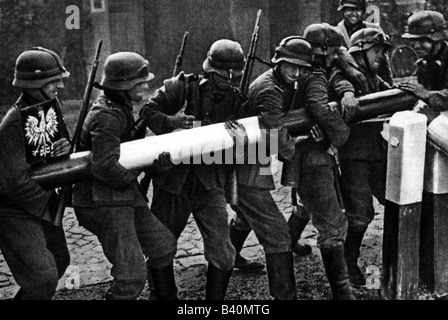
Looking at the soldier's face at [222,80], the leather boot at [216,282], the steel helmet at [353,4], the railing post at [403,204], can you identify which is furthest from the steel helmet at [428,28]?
the leather boot at [216,282]

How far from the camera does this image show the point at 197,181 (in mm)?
5551

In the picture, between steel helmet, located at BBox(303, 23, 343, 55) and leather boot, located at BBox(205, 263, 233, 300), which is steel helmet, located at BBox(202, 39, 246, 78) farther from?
leather boot, located at BBox(205, 263, 233, 300)

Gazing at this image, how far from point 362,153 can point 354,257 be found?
0.96 metres

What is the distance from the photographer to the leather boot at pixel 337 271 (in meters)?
5.77

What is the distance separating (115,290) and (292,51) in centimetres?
230

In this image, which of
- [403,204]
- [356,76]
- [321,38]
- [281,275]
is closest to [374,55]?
[356,76]

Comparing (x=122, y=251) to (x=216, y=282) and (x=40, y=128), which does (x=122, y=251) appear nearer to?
(x=216, y=282)

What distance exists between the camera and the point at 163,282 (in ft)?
18.0

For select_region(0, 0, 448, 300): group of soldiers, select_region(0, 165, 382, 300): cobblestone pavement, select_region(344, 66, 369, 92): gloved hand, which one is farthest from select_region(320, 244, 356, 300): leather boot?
select_region(344, 66, 369, 92): gloved hand

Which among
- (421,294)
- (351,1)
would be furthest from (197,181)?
(351,1)

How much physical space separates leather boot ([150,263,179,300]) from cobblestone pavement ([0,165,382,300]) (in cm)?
116

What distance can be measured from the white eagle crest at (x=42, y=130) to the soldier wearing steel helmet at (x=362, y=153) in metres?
2.51

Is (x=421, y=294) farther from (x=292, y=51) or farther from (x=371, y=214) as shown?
(x=292, y=51)

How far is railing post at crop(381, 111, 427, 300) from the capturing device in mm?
A: 5410
